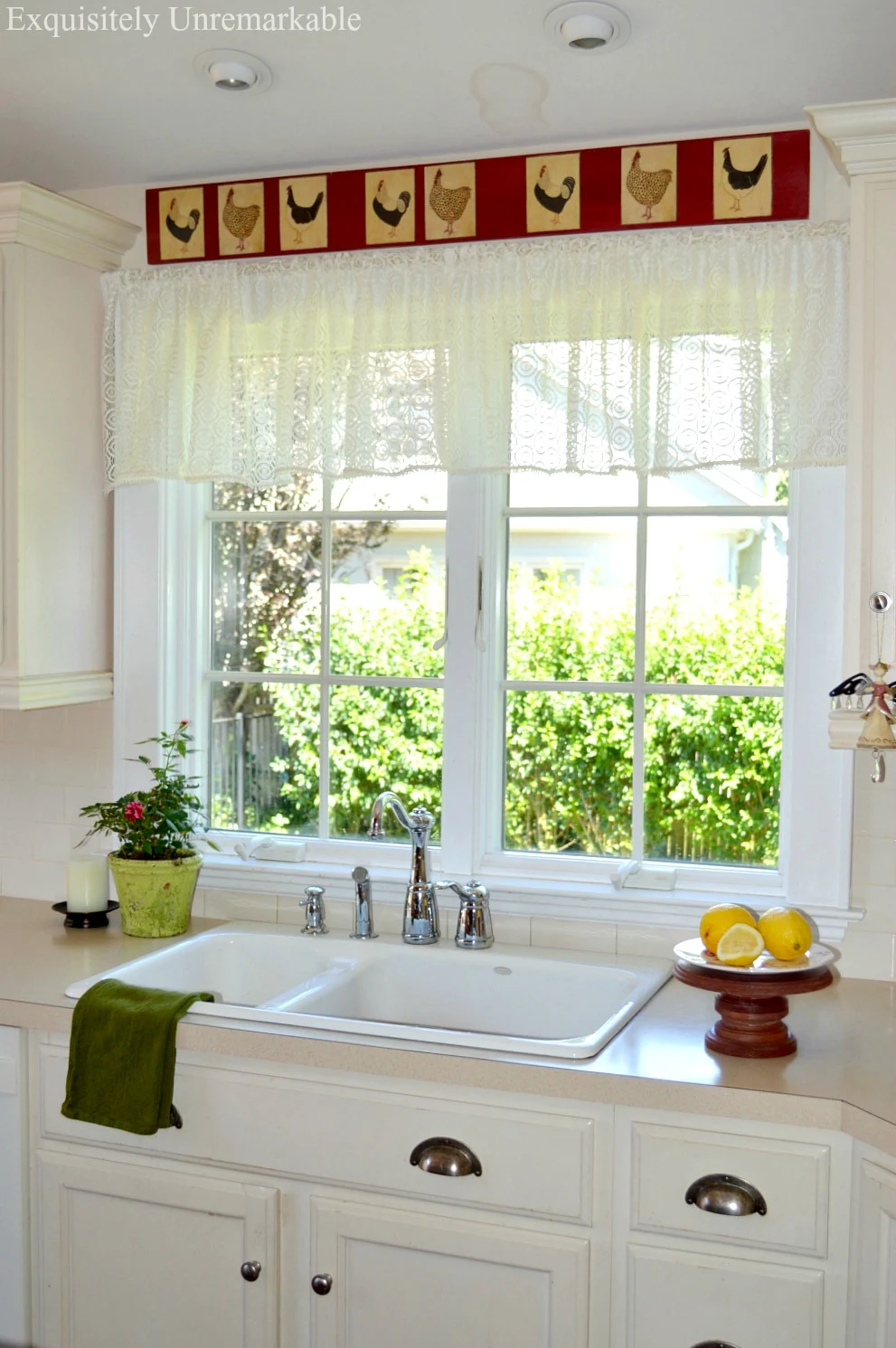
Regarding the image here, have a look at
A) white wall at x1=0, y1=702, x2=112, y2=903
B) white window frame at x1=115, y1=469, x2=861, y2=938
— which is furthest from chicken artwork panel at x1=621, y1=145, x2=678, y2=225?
white wall at x1=0, y1=702, x2=112, y2=903

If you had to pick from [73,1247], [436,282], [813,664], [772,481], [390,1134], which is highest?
[436,282]

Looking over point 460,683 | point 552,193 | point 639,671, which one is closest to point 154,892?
point 460,683

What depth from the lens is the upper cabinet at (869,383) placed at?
2.07 m

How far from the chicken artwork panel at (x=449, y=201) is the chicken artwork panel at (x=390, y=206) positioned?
0.12ft

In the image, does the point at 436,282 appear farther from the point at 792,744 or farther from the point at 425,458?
the point at 792,744

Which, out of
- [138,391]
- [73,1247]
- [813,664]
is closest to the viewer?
[73,1247]

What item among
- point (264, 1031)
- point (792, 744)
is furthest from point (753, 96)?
point (264, 1031)

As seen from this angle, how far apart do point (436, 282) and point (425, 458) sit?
0.36 meters

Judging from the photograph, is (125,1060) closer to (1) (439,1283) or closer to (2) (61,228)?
(1) (439,1283)

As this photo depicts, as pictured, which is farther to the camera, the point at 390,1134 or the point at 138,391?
the point at 138,391

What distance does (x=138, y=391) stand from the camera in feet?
9.21

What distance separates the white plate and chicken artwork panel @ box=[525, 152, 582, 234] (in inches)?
55.7

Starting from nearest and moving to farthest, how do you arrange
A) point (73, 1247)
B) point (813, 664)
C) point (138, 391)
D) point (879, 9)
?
1. point (879, 9)
2. point (73, 1247)
3. point (813, 664)
4. point (138, 391)

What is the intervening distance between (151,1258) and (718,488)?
5.88 feet
